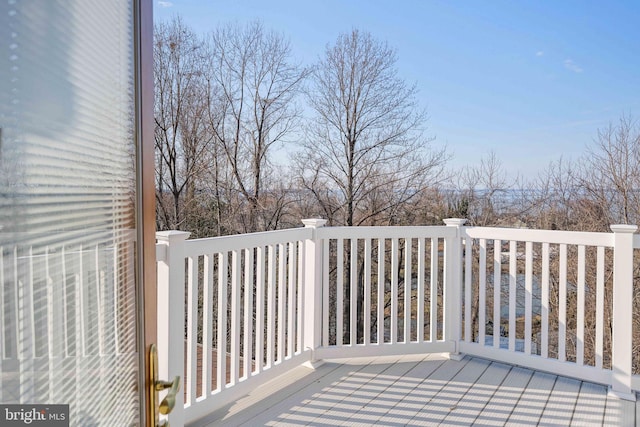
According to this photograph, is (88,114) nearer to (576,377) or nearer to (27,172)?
(27,172)

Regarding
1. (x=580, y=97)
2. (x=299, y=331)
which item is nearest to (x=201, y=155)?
(x=299, y=331)

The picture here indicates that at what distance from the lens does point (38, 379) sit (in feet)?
1.81

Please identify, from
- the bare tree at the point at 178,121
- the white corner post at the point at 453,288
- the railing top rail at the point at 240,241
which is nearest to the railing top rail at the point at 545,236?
the white corner post at the point at 453,288

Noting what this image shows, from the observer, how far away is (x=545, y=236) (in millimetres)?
3303

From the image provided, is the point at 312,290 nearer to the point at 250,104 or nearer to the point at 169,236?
the point at 169,236

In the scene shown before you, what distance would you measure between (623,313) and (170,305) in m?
2.95

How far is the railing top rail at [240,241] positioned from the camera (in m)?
2.50

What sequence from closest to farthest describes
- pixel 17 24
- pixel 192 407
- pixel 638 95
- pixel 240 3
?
pixel 17 24
pixel 192 407
pixel 638 95
pixel 240 3

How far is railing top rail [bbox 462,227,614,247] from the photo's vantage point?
10.1 feet

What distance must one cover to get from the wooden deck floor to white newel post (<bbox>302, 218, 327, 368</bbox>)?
0.22 metres

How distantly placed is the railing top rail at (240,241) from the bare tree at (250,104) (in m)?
5.14

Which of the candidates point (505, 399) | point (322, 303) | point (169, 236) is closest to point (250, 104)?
point (322, 303)

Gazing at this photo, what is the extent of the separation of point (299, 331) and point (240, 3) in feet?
21.3

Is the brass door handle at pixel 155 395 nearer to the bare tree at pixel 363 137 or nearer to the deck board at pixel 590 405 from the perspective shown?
the deck board at pixel 590 405
